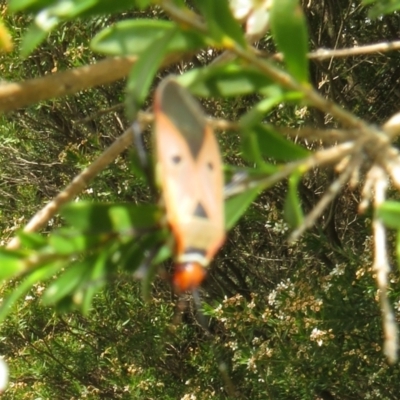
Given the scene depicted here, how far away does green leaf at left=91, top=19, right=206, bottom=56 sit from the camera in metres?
0.50

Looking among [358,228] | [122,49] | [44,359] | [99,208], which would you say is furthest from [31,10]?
[44,359]

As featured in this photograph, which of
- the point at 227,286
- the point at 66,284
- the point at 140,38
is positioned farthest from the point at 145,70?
the point at 227,286

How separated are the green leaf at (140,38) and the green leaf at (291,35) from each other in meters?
0.06

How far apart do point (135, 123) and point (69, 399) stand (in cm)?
255

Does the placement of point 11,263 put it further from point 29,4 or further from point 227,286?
point 227,286

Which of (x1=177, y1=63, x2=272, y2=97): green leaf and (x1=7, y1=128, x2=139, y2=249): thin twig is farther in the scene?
(x1=7, y1=128, x2=139, y2=249): thin twig

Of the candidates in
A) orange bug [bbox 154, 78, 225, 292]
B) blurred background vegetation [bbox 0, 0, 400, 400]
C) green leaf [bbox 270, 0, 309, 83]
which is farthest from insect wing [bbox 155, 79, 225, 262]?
blurred background vegetation [bbox 0, 0, 400, 400]

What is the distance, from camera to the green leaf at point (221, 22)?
47 centimetres

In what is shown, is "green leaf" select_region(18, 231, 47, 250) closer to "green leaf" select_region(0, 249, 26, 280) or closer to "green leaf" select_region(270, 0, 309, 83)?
"green leaf" select_region(0, 249, 26, 280)

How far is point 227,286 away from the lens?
267 cm

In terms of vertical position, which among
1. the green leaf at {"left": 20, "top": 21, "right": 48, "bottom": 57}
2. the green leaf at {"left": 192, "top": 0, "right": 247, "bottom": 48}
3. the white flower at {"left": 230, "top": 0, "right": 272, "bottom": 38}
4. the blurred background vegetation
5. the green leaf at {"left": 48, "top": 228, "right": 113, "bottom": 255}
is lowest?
the green leaf at {"left": 48, "top": 228, "right": 113, "bottom": 255}

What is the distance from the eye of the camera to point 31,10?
0.54 m

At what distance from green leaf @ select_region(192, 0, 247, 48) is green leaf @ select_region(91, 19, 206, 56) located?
0.07 feet

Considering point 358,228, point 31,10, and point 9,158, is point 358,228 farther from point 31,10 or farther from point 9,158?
point 31,10
